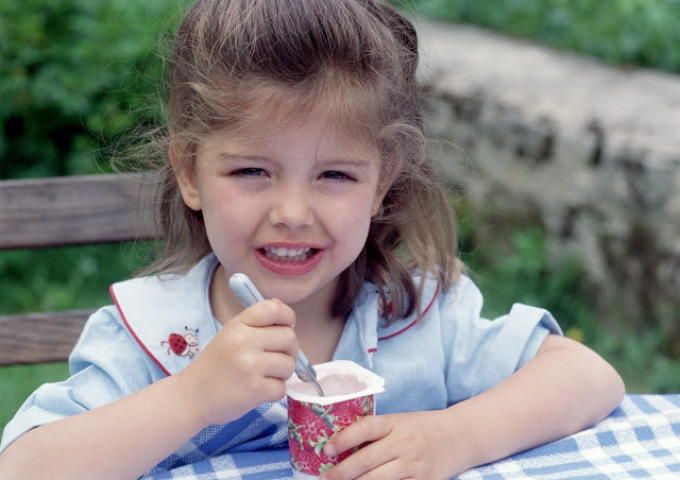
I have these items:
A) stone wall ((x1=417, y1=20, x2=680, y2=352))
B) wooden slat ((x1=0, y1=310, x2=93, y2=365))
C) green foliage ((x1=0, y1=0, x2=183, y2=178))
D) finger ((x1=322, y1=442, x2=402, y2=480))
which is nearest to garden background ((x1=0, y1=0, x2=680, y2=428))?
green foliage ((x1=0, y1=0, x2=183, y2=178))

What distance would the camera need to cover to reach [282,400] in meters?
1.43

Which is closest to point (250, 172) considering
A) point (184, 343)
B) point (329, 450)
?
point (184, 343)

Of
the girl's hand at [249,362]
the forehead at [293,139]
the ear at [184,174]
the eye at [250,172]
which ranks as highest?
the forehead at [293,139]

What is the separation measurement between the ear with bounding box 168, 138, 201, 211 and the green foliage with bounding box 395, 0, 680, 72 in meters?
1.95

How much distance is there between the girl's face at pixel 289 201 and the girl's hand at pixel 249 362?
0.16 meters

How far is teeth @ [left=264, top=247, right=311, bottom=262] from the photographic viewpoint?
1337 mm

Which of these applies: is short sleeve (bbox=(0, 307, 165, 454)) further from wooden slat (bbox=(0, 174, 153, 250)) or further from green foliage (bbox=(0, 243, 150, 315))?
green foliage (bbox=(0, 243, 150, 315))

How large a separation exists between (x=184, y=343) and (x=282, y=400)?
168mm

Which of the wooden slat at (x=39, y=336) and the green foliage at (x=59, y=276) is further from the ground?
the wooden slat at (x=39, y=336)

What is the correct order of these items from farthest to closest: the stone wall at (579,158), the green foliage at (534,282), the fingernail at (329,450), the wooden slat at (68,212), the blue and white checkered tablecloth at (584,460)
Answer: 1. the green foliage at (534,282)
2. the stone wall at (579,158)
3. the wooden slat at (68,212)
4. the blue and white checkered tablecloth at (584,460)
5. the fingernail at (329,450)

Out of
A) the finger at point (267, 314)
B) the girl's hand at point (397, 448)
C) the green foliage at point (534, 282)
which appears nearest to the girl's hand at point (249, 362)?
the finger at point (267, 314)

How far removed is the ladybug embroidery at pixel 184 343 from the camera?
1.44m

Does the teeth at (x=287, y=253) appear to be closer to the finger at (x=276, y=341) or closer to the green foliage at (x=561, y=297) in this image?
the finger at (x=276, y=341)

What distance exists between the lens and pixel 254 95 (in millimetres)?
1329
